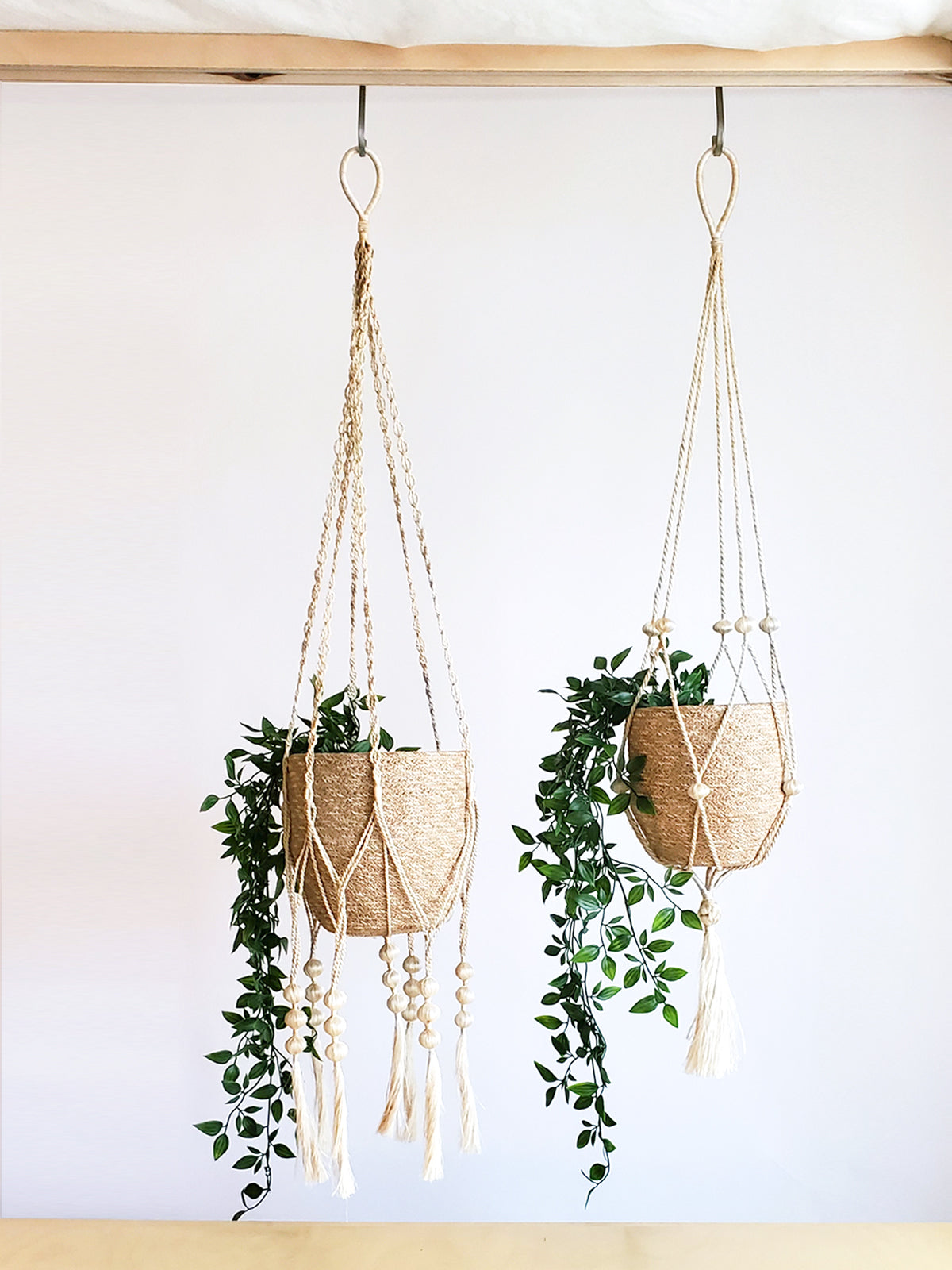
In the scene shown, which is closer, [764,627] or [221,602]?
[764,627]

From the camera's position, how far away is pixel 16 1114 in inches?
→ 65.7

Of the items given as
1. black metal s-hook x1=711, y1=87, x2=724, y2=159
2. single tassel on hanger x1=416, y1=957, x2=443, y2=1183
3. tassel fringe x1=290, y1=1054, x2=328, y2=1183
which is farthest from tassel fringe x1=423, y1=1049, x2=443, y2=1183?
black metal s-hook x1=711, y1=87, x2=724, y2=159

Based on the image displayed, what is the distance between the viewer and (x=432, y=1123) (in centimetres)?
110

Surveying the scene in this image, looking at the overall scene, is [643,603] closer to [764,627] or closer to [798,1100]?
[764,627]

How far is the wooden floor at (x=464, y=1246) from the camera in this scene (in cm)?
126

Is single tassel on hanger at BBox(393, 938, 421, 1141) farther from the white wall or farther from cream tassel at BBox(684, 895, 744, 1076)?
the white wall

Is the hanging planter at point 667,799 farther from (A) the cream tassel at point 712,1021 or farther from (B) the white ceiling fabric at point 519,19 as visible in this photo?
(B) the white ceiling fabric at point 519,19

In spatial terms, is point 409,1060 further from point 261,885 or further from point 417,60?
point 417,60

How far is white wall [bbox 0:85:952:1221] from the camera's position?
1.64 m

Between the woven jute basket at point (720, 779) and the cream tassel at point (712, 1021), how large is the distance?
86mm

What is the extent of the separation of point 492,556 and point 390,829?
0.71 meters

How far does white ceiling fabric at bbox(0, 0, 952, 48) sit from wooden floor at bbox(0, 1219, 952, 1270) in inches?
53.0

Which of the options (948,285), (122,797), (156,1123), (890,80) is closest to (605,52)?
(890,80)

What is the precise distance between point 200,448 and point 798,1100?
1.31m
